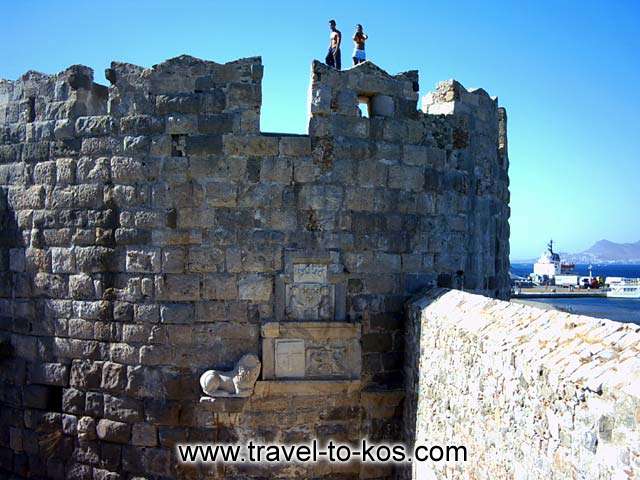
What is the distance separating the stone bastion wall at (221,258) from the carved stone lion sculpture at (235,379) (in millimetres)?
100

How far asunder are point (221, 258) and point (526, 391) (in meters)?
3.43

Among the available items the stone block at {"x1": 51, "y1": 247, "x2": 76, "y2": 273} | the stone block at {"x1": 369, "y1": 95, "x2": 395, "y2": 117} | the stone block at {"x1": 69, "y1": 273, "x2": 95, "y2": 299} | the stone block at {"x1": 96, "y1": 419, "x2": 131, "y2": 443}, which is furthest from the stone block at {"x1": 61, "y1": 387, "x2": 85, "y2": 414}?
the stone block at {"x1": 369, "y1": 95, "x2": 395, "y2": 117}

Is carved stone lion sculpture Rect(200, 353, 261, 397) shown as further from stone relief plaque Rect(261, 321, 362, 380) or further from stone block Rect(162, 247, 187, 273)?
stone block Rect(162, 247, 187, 273)

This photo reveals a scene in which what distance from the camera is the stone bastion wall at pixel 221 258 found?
6.36m

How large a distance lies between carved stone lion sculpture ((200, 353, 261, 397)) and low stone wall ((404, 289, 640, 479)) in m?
1.61

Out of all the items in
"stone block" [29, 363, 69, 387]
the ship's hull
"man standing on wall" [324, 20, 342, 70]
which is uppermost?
"man standing on wall" [324, 20, 342, 70]

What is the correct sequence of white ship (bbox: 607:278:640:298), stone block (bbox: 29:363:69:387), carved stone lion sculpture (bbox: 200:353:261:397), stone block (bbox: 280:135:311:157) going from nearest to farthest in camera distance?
carved stone lion sculpture (bbox: 200:353:261:397) < stone block (bbox: 280:135:311:157) < stone block (bbox: 29:363:69:387) < white ship (bbox: 607:278:640:298)

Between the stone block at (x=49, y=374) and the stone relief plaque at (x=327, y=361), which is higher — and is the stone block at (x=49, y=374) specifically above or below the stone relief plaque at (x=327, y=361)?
below

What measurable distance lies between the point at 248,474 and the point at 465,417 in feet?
8.36

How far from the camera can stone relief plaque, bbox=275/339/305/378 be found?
20.7 feet

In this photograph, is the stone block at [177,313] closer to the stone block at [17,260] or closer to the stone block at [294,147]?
the stone block at [294,147]

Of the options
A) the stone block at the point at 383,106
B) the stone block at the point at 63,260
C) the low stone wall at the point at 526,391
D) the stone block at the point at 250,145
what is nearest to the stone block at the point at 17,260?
the stone block at the point at 63,260

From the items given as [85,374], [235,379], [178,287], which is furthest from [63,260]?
[235,379]

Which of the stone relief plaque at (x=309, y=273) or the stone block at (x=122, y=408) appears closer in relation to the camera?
the stone relief plaque at (x=309, y=273)
